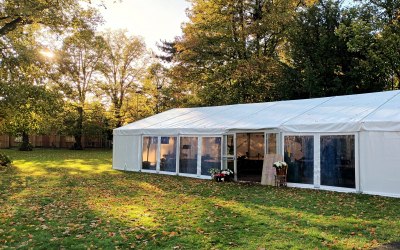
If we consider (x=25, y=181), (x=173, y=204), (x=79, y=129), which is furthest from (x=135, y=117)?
(x=173, y=204)

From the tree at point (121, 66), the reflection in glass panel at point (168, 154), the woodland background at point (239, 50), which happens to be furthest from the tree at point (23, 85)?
the tree at point (121, 66)

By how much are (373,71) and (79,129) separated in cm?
2510

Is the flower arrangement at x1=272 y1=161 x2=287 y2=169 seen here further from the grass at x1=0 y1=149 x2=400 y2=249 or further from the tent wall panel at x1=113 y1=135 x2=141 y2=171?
the tent wall panel at x1=113 y1=135 x2=141 y2=171

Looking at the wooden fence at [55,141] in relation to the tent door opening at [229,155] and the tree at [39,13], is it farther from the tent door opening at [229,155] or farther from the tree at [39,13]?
the tent door opening at [229,155]

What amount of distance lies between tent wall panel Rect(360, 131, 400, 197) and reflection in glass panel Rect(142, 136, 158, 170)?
8546 mm

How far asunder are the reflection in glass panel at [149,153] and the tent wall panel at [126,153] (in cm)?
32

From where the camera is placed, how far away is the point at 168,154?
48.5 ft

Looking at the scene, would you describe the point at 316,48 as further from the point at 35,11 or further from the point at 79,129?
the point at 79,129

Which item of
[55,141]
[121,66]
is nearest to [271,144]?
[121,66]

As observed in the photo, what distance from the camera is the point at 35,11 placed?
14.1 m

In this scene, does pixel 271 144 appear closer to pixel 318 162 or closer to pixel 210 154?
pixel 318 162

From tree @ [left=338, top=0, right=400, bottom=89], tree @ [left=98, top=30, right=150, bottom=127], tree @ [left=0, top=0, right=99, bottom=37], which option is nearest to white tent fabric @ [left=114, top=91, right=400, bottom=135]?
tree @ [left=0, top=0, right=99, bottom=37]

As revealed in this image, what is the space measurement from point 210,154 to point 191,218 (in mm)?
6540

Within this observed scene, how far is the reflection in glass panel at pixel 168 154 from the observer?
1448cm
